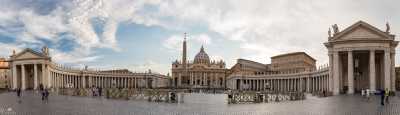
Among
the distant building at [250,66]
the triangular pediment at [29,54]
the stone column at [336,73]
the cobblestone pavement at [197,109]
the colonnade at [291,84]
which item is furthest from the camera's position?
the distant building at [250,66]

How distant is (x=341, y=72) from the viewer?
207 feet

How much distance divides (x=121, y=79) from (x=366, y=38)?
109931 mm

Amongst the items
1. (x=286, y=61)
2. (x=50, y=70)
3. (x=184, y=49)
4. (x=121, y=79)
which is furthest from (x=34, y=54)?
(x=286, y=61)

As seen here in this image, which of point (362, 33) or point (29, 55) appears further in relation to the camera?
point (29, 55)

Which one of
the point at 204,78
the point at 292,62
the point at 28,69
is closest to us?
the point at 28,69

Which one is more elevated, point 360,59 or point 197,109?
point 360,59

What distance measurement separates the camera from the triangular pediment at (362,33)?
57.3 metres

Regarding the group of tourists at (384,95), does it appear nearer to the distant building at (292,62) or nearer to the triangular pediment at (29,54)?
the triangular pediment at (29,54)

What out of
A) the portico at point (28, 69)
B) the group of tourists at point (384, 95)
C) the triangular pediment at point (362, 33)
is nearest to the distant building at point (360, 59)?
the triangular pediment at point (362, 33)

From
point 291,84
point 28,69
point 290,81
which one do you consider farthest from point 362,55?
point 28,69

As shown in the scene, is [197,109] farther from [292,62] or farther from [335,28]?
[292,62]

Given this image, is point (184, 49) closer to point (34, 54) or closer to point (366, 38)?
point (34, 54)

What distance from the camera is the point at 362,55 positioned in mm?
66000

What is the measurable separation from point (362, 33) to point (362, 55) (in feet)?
29.1
